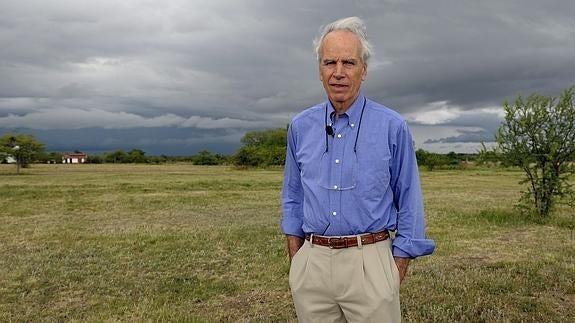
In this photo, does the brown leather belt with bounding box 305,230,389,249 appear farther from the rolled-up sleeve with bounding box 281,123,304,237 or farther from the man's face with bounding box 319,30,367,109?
the man's face with bounding box 319,30,367,109

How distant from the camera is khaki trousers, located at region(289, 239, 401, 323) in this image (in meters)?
2.88

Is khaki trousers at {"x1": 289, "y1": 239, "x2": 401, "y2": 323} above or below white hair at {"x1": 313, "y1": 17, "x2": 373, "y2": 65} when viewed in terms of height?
below

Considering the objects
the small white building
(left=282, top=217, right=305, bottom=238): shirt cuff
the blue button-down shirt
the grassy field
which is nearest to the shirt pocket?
the blue button-down shirt

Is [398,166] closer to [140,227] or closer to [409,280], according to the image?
[409,280]

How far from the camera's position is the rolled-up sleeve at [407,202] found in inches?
117

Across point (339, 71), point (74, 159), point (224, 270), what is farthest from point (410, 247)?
point (74, 159)

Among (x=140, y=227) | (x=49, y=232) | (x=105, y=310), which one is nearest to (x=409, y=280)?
(x=105, y=310)

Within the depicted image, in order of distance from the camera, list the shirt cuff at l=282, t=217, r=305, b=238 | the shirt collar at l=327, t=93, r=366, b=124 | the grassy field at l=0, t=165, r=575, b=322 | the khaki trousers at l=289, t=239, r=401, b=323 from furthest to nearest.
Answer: the grassy field at l=0, t=165, r=575, b=322 → the shirt cuff at l=282, t=217, r=305, b=238 → the shirt collar at l=327, t=93, r=366, b=124 → the khaki trousers at l=289, t=239, r=401, b=323

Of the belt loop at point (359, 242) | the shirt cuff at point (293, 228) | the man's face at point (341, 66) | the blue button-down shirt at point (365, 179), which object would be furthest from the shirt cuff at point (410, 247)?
A: the man's face at point (341, 66)

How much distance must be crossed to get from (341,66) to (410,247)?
1188 millimetres

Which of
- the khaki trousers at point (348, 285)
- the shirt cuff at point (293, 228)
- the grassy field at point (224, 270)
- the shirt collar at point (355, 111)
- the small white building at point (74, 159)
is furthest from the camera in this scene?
the small white building at point (74, 159)

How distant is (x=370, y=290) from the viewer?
9.43 feet

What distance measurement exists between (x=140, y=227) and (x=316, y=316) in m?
12.6

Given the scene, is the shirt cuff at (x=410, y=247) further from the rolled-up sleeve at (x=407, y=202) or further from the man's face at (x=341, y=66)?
the man's face at (x=341, y=66)
